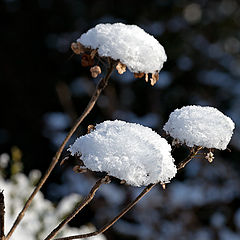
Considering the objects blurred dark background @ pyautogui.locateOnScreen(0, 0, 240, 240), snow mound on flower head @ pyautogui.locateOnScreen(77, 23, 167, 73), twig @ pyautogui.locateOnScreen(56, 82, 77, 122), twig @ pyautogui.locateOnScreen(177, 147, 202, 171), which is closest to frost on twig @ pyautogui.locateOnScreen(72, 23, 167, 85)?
snow mound on flower head @ pyautogui.locateOnScreen(77, 23, 167, 73)

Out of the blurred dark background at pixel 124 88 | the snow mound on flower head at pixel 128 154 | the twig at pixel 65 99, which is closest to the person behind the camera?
the snow mound on flower head at pixel 128 154

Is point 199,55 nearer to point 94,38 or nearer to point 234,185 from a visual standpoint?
point 234,185

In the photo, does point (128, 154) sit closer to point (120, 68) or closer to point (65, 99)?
point (120, 68)

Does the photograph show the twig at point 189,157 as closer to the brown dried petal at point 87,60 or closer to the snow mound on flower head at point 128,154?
the snow mound on flower head at point 128,154

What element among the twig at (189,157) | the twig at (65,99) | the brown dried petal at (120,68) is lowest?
the twig at (189,157)

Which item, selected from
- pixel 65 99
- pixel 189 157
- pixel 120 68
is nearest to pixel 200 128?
pixel 189 157

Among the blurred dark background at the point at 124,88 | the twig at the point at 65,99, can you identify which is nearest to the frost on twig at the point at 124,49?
the blurred dark background at the point at 124,88
